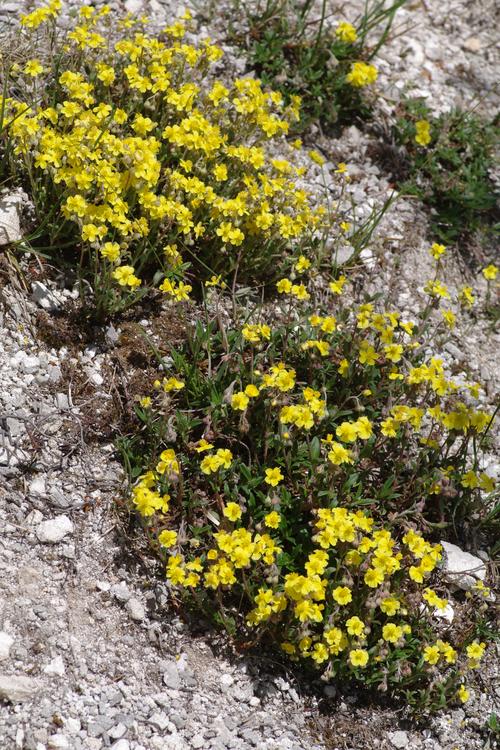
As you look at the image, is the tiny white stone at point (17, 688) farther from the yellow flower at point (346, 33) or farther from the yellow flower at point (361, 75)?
the yellow flower at point (346, 33)

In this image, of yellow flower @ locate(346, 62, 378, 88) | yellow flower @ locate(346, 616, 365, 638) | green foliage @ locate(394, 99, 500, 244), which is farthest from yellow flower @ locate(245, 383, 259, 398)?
yellow flower @ locate(346, 62, 378, 88)

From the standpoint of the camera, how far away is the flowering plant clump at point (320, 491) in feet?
12.0

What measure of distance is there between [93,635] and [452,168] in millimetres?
4403

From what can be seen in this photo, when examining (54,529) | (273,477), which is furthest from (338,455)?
(54,529)

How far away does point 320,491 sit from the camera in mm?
3969

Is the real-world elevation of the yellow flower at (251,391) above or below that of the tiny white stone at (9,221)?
below

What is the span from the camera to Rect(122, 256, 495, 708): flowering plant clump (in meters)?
3.66

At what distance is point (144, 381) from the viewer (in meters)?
4.33

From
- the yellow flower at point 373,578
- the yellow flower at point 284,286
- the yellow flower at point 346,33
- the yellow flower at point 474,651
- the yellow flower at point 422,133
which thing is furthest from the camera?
the yellow flower at point 346,33

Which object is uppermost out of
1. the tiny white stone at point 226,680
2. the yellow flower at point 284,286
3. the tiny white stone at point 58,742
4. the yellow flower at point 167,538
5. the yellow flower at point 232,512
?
the yellow flower at point 284,286

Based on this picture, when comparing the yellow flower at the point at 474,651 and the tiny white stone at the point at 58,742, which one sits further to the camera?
the yellow flower at the point at 474,651

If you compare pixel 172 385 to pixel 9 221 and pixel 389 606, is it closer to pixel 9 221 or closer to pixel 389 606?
pixel 9 221

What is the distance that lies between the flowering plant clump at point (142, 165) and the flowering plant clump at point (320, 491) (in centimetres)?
46

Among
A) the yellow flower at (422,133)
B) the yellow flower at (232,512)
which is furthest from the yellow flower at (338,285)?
the yellow flower at (232,512)
